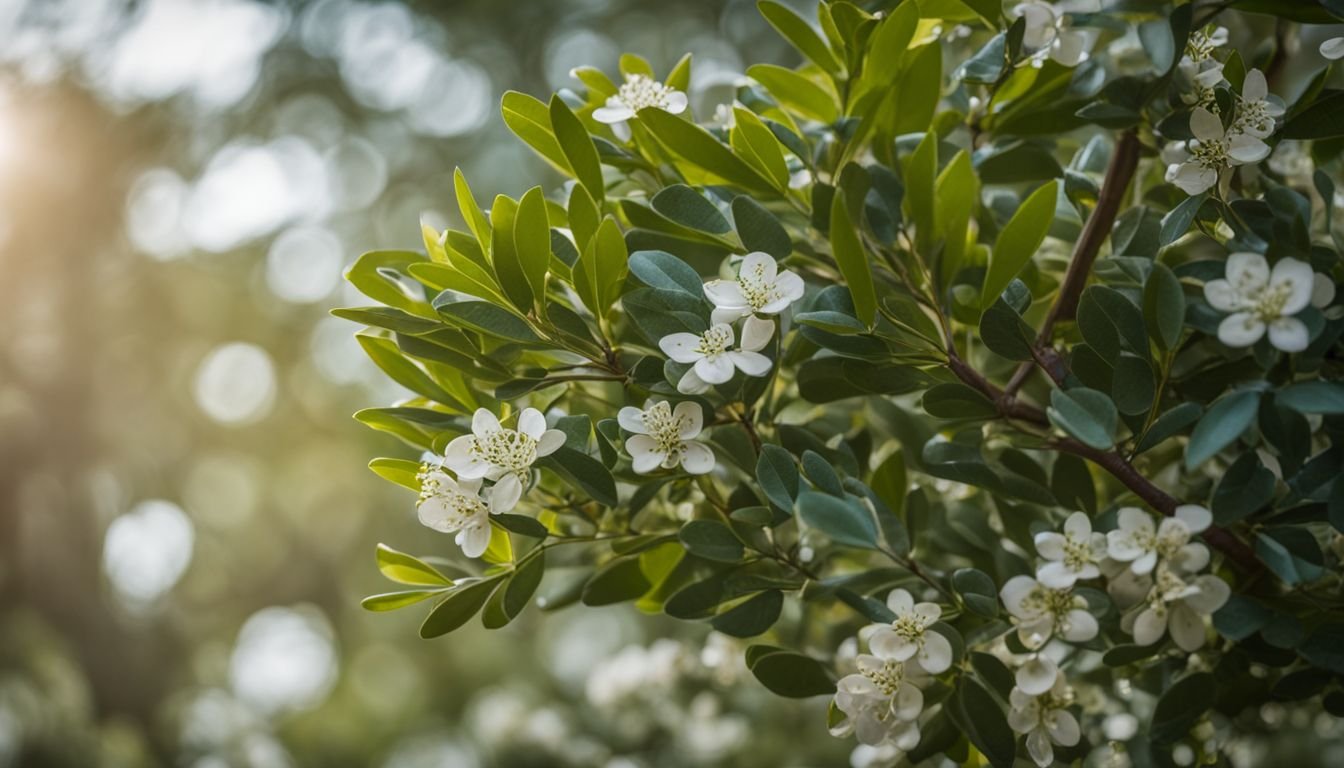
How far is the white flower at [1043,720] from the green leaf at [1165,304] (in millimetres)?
159

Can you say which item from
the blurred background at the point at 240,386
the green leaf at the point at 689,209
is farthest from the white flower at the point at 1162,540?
the blurred background at the point at 240,386

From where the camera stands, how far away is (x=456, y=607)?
0.47 m

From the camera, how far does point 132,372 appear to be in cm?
282

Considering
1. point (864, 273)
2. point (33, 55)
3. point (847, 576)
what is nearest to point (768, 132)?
point (864, 273)

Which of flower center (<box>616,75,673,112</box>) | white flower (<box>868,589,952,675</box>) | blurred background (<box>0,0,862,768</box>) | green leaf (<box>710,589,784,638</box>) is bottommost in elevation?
blurred background (<box>0,0,862,768</box>)

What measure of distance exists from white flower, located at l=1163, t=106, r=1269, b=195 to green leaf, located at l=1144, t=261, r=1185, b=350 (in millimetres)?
47

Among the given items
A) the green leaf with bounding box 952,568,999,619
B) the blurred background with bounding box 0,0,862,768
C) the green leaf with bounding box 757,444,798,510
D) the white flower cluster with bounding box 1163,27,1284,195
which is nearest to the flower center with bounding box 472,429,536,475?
the green leaf with bounding box 757,444,798,510

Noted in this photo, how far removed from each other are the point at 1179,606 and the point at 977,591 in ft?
0.27

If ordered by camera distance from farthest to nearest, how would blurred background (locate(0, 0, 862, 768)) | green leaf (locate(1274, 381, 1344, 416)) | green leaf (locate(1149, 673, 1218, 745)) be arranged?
blurred background (locate(0, 0, 862, 768))
green leaf (locate(1149, 673, 1218, 745))
green leaf (locate(1274, 381, 1344, 416))

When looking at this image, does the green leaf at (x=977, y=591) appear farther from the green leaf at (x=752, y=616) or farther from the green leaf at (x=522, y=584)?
the green leaf at (x=522, y=584)

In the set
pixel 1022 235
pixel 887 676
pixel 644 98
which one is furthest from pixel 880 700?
pixel 644 98

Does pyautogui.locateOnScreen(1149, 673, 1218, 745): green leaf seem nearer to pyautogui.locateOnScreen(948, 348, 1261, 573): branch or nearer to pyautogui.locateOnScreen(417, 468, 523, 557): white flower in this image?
pyautogui.locateOnScreen(948, 348, 1261, 573): branch

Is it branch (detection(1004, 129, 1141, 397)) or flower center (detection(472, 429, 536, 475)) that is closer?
flower center (detection(472, 429, 536, 475))

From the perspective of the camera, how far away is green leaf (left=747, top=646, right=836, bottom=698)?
0.49 metres
